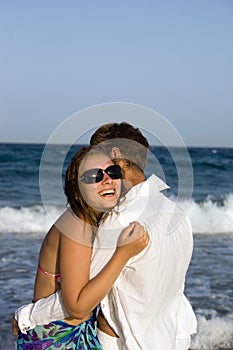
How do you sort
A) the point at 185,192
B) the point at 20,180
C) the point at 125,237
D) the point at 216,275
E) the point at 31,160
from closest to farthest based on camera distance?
1. the point at 125,237
2. the point at 185,192
3. the point at 216,275
4. the point at 20,180
5. the point at 31,160

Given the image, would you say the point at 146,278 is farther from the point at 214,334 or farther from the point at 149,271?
the point at 214,334

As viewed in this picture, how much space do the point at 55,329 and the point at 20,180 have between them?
68.5 feet

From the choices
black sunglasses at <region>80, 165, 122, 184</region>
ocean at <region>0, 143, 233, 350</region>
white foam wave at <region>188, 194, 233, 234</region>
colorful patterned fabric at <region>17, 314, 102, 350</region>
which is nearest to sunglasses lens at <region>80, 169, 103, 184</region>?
black sunglasses at <region>80, 165, 122, 184</region>

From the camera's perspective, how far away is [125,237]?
253cm

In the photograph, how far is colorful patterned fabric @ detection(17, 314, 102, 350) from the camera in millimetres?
2795

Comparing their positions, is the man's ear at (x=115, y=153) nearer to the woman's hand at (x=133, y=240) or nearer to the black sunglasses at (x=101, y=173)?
the black sunglasses at (x=101, y=173)

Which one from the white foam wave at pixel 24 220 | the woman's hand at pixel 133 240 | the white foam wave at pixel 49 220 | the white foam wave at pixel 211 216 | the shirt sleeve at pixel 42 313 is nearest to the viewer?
the woman's hand at pixel 133 240

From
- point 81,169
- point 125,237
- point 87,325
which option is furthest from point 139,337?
point 81,169

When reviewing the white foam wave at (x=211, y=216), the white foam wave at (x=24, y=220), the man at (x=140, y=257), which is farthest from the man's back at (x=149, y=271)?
the white foam wave at (x=211, y=216)

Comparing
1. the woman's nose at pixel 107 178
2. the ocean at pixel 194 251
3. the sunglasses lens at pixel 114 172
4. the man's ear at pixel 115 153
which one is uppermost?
the man's ear at pixel 115 153

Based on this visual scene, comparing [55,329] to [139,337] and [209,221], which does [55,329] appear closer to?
[139,337]

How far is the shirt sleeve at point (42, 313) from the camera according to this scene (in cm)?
272

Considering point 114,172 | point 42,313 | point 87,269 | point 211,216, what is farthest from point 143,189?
point 211,216

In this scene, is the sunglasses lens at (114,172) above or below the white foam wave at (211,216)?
above
